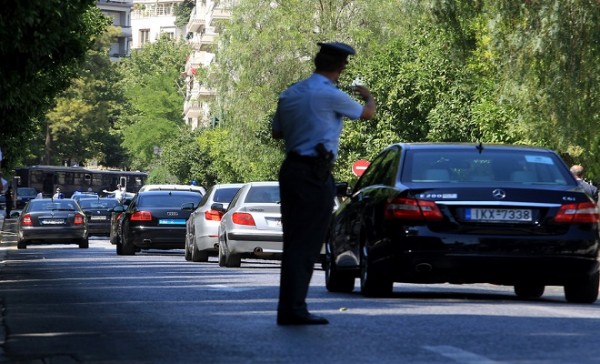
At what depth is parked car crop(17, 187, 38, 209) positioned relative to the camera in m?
123

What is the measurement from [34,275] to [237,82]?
44273mm

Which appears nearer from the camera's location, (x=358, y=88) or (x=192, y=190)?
(x=358, y=88)

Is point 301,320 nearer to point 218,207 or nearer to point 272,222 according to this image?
point 272,222

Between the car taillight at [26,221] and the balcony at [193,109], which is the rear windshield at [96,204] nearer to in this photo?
the car taillight at [26,221]

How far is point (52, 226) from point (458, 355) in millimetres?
40286

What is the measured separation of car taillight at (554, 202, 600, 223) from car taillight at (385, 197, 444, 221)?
106cm

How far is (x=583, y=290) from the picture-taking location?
16281mm

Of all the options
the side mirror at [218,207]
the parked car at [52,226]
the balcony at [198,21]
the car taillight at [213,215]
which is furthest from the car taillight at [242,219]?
the balcony at [198,21]

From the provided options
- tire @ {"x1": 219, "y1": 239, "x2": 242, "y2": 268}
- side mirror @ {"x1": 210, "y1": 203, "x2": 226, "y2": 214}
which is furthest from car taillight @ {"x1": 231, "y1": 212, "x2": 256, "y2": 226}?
side mirror @ {"x1": 210, "y1": 203, "x2": 226, "y2": 214}

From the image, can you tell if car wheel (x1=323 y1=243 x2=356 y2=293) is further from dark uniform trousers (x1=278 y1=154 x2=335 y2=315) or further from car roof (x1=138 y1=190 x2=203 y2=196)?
car roof (x1=138 y1=190 x2=203 y2=196)

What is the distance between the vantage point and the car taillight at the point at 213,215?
3328 cm

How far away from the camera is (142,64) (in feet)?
564

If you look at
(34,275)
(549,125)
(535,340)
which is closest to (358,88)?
(535,340)

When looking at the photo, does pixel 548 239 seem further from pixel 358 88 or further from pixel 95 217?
pixel 95 217
